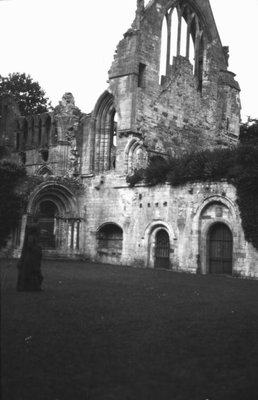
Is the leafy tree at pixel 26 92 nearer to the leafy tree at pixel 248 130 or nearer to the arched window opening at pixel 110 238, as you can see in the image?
the leafy tree at pixel 248 130

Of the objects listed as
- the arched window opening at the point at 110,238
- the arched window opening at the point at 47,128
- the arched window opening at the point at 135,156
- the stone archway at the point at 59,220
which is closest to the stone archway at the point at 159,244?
the arched window opening at the point at 110,238

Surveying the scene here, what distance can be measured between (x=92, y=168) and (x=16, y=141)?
10608 millimetres

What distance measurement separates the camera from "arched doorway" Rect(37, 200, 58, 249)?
1073 inches

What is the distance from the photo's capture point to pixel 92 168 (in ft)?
94.8

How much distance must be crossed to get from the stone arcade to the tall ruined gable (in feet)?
0.20

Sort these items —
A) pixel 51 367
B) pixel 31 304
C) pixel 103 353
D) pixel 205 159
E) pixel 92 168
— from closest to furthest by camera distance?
pixel 51 367 < pixel 103 353 < pixel 31 304 < pixel 205 159 < pixel 92 168

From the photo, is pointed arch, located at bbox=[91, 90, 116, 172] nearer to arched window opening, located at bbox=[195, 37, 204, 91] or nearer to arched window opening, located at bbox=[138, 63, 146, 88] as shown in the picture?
arched window opening, located at bbox=[138, 63, 146, 88]

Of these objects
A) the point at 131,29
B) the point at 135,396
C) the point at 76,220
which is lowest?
the point at 135,396

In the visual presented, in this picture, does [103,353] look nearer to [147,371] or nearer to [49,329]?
[147,371]

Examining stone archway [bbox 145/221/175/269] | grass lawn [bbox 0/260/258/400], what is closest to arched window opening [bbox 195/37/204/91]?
stone archway [bbox 145/221/175/269]

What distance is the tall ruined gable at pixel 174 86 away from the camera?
88.7ft

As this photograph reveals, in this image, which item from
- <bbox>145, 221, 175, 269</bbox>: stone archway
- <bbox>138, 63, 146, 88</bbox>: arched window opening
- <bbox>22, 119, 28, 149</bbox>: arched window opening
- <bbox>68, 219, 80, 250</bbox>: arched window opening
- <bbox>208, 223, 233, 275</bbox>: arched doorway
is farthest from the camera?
<bbox>22, 119, 28, 149</bbox>: arched window opening

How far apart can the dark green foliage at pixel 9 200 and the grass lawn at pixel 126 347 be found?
13.5 m

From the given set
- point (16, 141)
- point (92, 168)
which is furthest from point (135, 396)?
point (16, 141)
